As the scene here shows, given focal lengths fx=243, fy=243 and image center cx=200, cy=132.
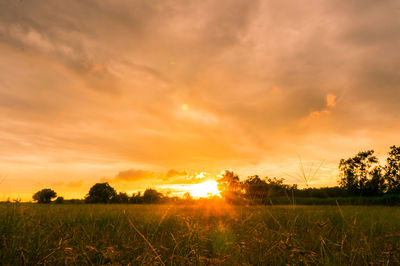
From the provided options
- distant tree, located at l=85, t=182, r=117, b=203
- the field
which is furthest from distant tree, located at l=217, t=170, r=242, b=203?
distant tree, located at l=85, t=182, r=117, b=203

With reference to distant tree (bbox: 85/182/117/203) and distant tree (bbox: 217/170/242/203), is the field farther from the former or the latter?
distant tree (bbox: 85/182/117/203)

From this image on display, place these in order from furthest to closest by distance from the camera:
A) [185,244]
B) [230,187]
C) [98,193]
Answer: [98,193] < [230,187] < [185,244]

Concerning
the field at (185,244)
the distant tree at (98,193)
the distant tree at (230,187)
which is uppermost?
the distant tree at (230,187)

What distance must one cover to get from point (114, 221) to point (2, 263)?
9.52ft

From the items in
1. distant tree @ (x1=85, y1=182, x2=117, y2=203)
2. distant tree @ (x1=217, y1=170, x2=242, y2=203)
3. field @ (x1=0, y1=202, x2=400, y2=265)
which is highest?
distant tree @ (x1=217, y1=170, x2=242, y2=203)

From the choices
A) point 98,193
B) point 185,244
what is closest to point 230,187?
point 185,244

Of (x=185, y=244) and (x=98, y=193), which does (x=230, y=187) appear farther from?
(x=98, y=193)

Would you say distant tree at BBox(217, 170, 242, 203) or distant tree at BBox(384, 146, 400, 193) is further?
distant tree at BBox(384, 146, 400, 193)

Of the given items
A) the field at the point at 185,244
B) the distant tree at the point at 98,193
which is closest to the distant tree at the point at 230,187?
the field at the point at 185,244

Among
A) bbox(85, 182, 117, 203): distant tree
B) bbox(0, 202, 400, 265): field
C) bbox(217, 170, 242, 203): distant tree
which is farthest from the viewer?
bbox(85, 182, 117, 203): distant tree

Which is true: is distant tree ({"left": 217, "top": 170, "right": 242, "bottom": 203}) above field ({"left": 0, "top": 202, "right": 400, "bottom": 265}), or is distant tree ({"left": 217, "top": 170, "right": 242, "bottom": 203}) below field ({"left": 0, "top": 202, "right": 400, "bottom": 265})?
above

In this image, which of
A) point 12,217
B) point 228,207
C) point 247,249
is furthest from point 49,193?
point 247,249

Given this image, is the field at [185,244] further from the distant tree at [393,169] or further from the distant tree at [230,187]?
the distant tree at [393,169]

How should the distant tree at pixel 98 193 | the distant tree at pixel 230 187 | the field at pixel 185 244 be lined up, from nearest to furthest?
the field at pixel 185 244, the distant tree at pixel 230 187, the distant tree at pixel 98 193
